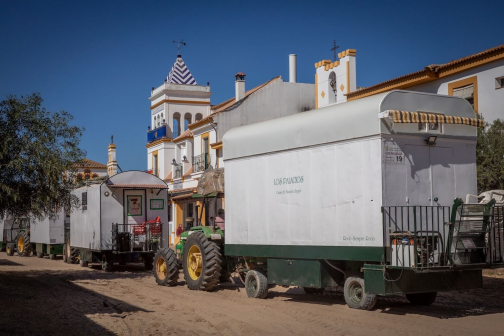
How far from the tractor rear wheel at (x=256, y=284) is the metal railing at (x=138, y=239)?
877 centimetres

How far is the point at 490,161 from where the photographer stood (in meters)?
18.8

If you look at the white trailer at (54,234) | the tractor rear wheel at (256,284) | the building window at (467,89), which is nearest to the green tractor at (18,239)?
the white trailer at (54,234)

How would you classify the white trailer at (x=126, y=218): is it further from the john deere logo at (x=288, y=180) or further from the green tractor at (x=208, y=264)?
the john deere logo at (x=288, y=180)

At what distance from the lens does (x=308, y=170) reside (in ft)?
40.5

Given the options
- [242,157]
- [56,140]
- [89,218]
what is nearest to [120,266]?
[89,218]

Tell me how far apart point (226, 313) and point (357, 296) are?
7.51 feet

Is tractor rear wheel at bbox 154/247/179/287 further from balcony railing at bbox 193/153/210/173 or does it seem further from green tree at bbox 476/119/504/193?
balcony railing at bbox 193/153/210/173

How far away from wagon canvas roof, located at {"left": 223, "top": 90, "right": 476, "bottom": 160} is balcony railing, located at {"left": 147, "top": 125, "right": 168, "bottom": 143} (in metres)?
35.7

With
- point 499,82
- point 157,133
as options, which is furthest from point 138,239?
point 157,133

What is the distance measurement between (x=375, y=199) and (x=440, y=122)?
6.08 ft

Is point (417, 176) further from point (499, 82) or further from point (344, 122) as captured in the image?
point (499, 82)

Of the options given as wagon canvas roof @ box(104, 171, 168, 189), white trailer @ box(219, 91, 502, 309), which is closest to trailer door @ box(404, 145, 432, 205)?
white trailer @ box(219, 91, 502, 309)

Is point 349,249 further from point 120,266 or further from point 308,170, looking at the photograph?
point 120,266

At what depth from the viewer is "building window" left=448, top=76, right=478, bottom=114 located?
73.4 ft
